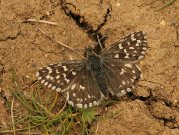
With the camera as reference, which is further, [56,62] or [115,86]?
[56,62]

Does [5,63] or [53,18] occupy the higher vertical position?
[53,18]

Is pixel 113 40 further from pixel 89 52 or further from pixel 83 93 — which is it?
pixel 83 93

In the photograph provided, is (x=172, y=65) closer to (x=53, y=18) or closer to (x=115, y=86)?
(x=115, y=86)

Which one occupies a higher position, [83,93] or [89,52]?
[89,52]

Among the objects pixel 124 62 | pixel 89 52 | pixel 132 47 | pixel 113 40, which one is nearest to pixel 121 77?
pixel 124 62

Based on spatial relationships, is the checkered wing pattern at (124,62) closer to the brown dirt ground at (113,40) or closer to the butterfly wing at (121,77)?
the butterfly wing at (121,77)

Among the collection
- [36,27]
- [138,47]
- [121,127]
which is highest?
[36,27]

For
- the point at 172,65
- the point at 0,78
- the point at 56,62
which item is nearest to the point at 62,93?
the point at 56,62
